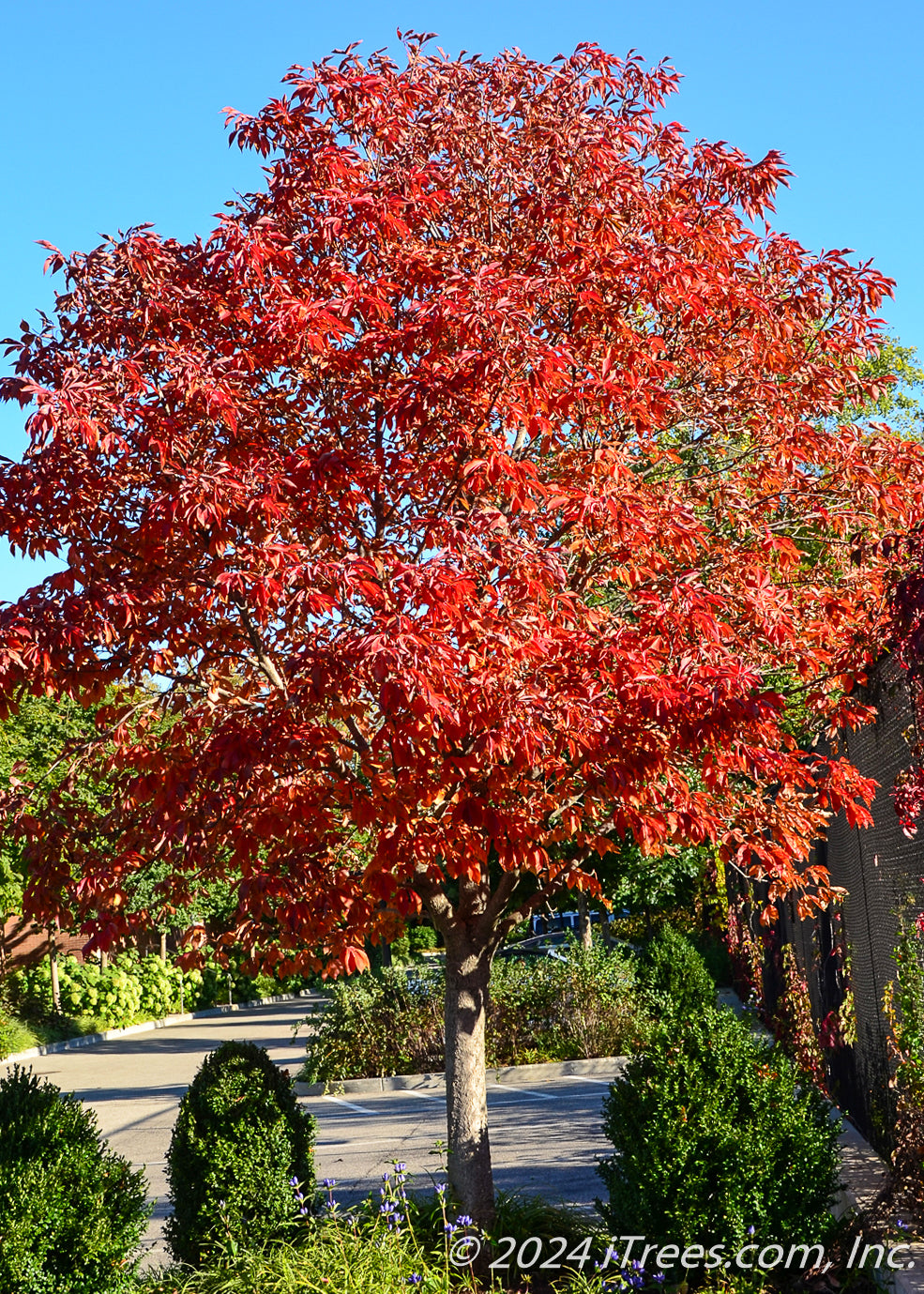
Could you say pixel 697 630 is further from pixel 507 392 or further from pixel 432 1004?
pixel 432 1004

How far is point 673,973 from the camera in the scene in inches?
619

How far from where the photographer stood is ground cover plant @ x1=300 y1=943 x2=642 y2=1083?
1523 cm

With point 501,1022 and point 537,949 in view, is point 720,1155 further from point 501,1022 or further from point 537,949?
point 537,949

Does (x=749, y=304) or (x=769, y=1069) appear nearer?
(x=769, y=1069)

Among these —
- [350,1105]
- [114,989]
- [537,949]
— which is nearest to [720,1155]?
[350,1105]

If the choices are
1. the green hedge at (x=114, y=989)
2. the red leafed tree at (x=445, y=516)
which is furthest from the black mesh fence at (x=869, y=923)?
the green hedge at (x=114, y=989)

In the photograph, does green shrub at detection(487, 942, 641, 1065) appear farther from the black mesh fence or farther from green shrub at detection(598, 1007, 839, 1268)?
green shrub at detection(598, 1007, 839, 1268)

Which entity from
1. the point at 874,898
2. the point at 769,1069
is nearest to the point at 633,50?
the point at 874,898

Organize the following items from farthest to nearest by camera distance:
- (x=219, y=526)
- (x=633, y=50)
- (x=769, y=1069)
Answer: (x=633, y=50) → (x=769, y=1069) → (x=219, y=526)

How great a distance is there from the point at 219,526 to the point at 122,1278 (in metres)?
3.86

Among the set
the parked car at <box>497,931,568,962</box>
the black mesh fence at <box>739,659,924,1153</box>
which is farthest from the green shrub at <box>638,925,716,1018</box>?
the black mesh fence at <box>739,659,924,1153</box>

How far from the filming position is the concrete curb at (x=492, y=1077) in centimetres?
1462

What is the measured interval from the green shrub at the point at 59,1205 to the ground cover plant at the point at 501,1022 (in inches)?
383

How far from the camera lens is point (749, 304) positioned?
6520 mm
